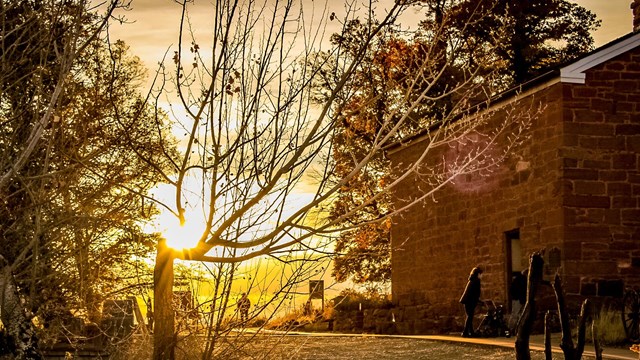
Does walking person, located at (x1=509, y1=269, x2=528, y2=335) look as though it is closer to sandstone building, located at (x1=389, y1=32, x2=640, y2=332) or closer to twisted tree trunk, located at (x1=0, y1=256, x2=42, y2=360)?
sandstone building, located at (x1=389, y1=32, x2=640, y2=332)

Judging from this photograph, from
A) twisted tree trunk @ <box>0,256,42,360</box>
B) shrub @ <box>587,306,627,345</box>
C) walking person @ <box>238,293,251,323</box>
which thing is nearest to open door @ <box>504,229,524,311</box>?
shrub @ <box>587,306,627,345</box>

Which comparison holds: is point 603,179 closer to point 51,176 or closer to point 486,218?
point 486,218

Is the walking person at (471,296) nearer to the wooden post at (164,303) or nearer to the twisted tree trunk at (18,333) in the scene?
the twisted tree trunk at (18,333)

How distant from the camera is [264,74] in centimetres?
877

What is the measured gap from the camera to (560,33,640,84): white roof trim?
2158 cm

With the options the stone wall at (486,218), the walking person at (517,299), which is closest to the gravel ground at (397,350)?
the stone wall at (486,218)

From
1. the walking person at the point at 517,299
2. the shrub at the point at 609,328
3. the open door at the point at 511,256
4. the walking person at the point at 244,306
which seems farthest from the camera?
the open door at the point at 511,256

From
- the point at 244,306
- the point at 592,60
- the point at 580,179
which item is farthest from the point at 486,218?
the point at 244,306

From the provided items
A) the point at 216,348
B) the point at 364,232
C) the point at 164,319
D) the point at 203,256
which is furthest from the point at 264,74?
the point at 364,232

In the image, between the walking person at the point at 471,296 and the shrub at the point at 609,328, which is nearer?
the shrub at the point at 609,328

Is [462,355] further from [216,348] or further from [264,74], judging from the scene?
[264,74]

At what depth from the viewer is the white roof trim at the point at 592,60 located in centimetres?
2158

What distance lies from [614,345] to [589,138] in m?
4.91

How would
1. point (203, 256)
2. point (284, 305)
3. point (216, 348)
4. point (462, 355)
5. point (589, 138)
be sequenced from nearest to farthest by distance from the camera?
1. point (203, 256)
2. point (284, 305)
3. point (216, 348)
4. point (462, 355)
5. point (589, 138)
